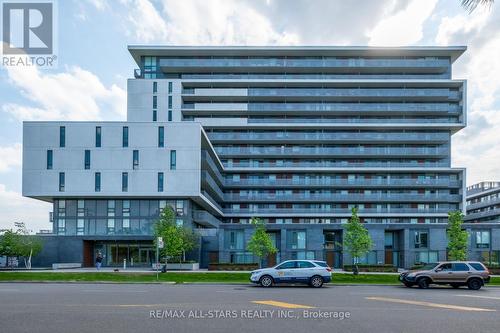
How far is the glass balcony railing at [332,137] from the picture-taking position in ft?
256

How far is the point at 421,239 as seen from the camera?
57.8m

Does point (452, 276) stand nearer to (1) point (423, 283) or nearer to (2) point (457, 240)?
(1) point (423, 283)

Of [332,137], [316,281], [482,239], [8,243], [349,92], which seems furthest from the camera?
[349,92]

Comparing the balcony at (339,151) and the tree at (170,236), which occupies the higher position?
the balcony at (339,151)

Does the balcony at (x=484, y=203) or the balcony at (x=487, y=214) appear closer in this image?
the balcony at (x=487, y=214)

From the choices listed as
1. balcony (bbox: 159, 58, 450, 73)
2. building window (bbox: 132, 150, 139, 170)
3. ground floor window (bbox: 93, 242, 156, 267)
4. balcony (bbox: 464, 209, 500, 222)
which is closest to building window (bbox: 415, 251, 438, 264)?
ground floor window (bbox: 93, 242, 156, 267)

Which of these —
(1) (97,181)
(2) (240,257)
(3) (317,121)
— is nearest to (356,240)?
(2) (240,257)

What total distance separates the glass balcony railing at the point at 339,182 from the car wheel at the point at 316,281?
50.9 metres

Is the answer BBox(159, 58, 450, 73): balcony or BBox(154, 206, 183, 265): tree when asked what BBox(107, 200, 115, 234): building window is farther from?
BBox(159, 58, 450, 73): balcony

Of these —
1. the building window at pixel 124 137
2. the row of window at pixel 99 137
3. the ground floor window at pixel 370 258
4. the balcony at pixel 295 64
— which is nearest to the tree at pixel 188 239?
the row of window at pixel 99 137

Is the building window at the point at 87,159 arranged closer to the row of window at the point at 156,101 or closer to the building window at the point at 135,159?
the building window at the point at 135,159

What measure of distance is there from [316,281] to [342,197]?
5167 cm

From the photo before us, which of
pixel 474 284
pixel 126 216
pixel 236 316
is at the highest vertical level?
pixel 126 216

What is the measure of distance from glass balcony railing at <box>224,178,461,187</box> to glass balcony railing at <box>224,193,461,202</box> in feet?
4.95
